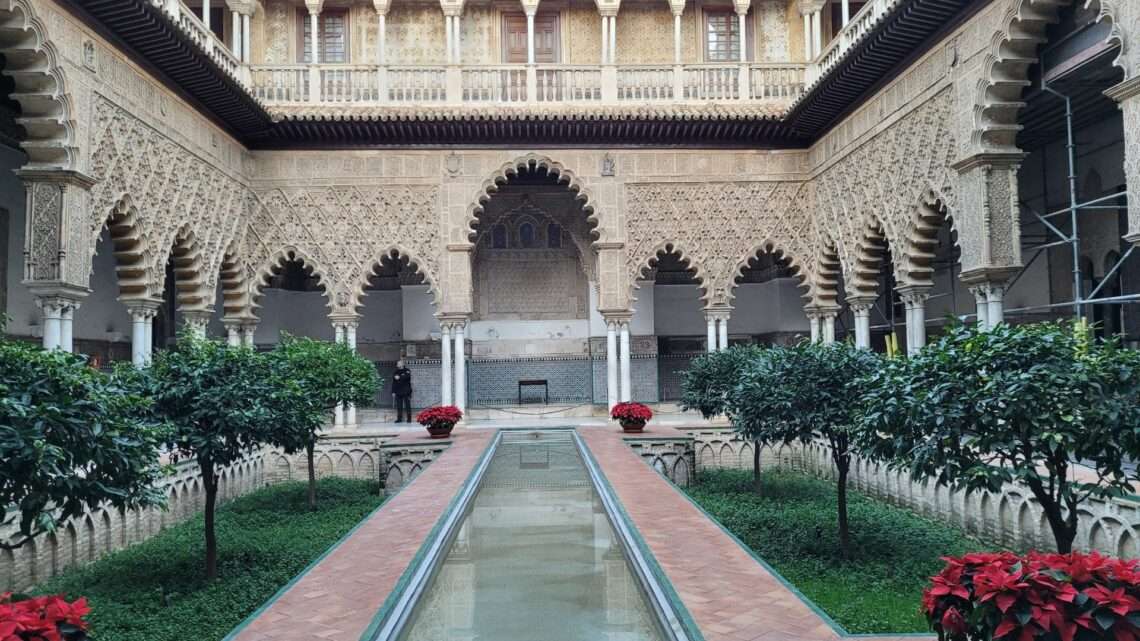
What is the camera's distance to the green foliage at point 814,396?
22.9ft

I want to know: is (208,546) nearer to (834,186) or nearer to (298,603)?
(298,603)

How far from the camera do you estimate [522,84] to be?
49.7 feet

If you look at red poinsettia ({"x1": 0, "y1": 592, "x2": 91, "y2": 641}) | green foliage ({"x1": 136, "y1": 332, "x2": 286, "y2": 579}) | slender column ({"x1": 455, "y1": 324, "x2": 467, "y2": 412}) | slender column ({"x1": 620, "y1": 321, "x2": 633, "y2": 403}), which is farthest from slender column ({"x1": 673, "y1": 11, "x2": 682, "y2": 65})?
red poinsettia ({"x1": 0, "y1": 592, "x2": 91, "y2": 641})

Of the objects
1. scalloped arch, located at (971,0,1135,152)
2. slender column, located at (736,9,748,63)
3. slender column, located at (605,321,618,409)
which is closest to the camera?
scalloped arch, located at (971,0,1135,152)

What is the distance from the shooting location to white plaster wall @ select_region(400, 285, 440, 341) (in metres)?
18.5

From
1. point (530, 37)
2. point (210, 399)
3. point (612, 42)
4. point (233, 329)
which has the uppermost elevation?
point (530, 37)

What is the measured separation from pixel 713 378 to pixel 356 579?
23.0 feet

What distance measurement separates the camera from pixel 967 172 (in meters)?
9.73

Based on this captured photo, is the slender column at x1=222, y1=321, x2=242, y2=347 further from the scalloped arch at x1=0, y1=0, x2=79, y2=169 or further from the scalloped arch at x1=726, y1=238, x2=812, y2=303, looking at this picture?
the scalloped arch at x1=726, y1=238, x2=812, y2=303

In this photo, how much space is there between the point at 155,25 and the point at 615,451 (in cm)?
751

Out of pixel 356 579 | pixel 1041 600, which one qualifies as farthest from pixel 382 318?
pixel 1041 600

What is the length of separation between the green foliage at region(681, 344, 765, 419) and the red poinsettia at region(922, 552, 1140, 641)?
716 cm

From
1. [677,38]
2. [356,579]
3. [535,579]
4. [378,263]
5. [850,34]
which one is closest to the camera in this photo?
A: [356,579]

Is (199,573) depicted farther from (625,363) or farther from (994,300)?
(625,363)
